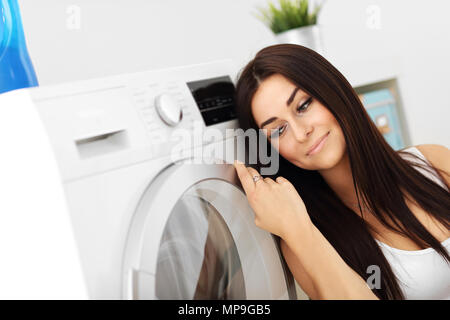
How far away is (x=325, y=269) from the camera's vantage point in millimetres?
789

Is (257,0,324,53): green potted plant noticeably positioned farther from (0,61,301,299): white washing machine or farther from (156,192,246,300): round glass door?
(156,192,246,300): round glass door

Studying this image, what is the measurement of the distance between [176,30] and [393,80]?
888 mm

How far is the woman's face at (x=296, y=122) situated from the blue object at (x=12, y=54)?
53cm

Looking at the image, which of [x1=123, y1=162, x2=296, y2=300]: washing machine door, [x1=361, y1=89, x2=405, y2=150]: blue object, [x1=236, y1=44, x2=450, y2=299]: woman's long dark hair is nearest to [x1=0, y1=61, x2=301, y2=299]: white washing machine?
[x1=123, y1=162, x2=296, y2=300]: washing machine door

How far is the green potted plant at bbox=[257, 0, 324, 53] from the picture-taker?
148cm

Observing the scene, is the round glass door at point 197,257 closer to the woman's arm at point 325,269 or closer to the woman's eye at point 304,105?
the woman's arm at point 325,269

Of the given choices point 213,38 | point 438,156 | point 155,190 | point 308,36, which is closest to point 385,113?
point 308,36

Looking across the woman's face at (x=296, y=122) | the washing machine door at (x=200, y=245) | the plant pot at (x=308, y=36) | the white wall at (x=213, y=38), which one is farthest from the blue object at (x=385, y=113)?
the washing machine door at (x=200, y=245)

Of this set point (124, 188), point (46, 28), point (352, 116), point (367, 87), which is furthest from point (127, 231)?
point (367, 87)

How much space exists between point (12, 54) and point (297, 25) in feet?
3.17

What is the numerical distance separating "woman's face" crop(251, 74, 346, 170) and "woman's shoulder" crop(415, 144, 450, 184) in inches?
12.7

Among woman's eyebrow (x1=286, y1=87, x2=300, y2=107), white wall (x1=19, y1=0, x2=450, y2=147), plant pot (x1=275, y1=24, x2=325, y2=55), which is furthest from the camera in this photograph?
plant pot (x1=275, y1=24, x2=325, y2=55)

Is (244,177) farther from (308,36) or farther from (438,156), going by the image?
(308,36)
